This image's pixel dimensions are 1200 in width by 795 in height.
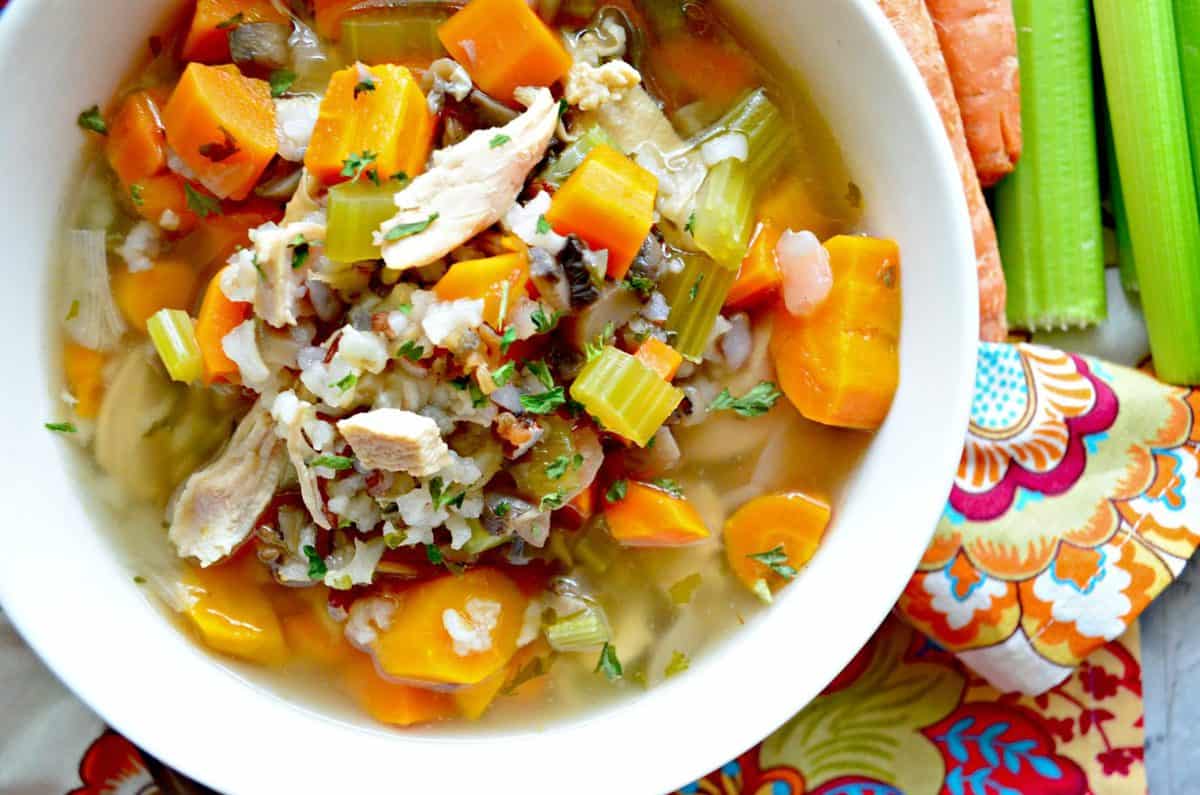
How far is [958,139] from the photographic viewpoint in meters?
2.74

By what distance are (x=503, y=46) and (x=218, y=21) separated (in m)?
0.54

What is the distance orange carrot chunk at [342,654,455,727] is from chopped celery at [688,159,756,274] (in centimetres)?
105

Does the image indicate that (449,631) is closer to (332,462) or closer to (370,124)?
(332,462)

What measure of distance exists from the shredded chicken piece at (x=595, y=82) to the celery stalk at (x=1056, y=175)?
1.40m

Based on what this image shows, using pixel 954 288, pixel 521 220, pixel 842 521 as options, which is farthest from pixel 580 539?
pixel 954 288

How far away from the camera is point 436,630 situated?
210cm

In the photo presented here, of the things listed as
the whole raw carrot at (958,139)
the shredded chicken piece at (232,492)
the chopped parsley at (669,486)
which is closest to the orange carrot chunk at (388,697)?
the shredded chicken piece at (232,492)

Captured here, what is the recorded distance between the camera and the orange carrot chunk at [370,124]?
6.37 feet

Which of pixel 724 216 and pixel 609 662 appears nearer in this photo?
pixel 724 216

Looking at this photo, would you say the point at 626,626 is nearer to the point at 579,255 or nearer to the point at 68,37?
the point at 579,255

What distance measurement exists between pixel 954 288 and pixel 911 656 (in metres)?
1.33

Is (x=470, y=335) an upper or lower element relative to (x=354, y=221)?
lower

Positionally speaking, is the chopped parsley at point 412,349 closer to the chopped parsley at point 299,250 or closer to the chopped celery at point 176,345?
the chopped parsley at point 299,250

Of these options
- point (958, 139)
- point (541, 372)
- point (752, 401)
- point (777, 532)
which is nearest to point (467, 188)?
point (541, 372)
